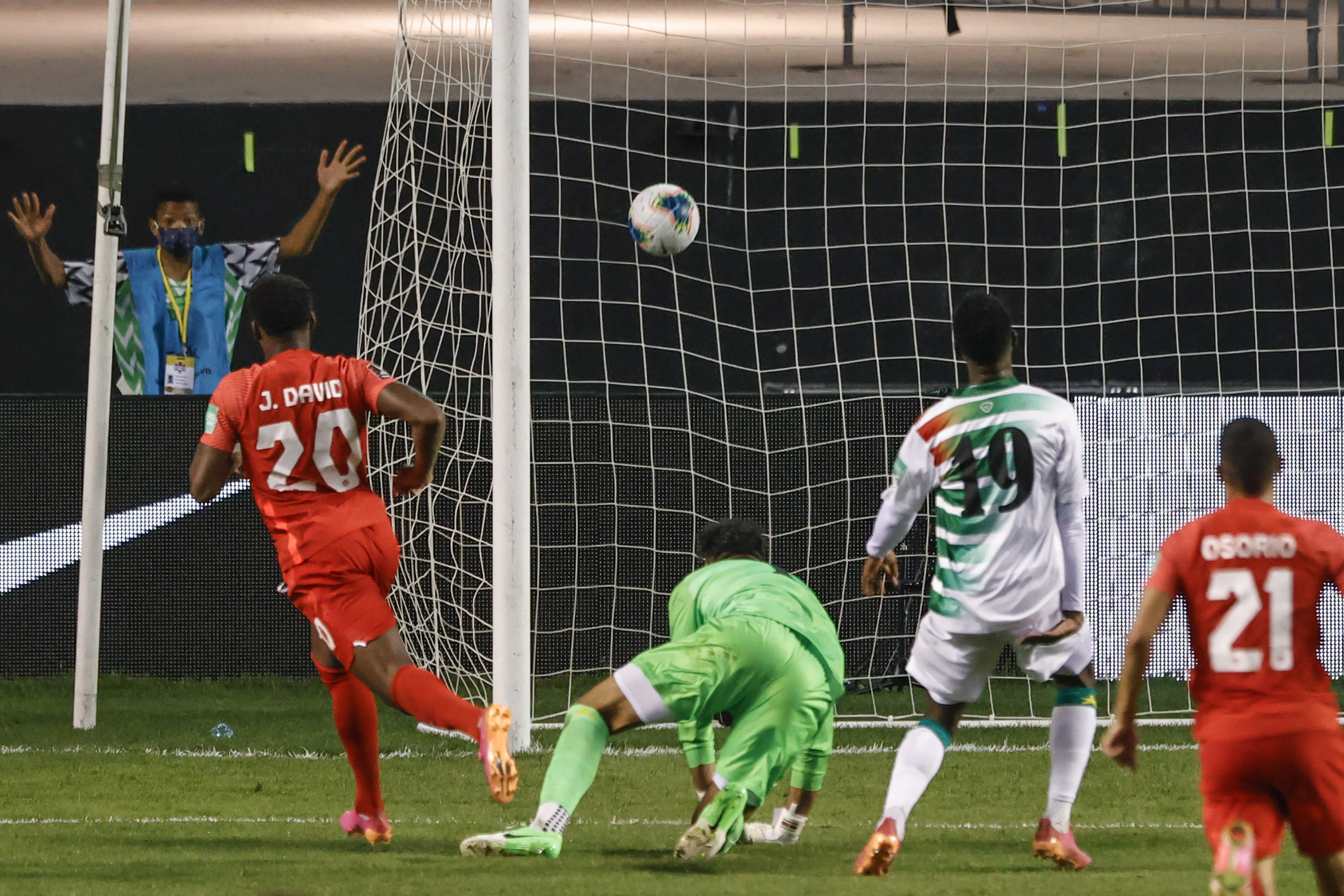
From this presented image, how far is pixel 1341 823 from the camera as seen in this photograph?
312cm

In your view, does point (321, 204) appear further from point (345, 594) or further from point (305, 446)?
point (345, 594)

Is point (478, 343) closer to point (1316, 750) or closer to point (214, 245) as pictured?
point (214, 245)

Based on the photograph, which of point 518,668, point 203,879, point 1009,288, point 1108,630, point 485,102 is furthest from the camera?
point 1009,288

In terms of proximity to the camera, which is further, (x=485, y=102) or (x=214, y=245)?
(x=214, y=245)

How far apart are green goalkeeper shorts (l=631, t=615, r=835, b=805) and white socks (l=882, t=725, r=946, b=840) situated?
34 centimetres

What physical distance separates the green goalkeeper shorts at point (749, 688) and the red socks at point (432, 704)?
0.48 meters

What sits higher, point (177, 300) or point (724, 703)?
point (177, 300)

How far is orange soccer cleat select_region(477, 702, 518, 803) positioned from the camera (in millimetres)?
4047

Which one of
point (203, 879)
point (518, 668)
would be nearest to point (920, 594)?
point (518, 668)

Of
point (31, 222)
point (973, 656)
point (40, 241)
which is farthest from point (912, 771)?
point (31, 222)

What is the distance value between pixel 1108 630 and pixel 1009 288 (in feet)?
8.45

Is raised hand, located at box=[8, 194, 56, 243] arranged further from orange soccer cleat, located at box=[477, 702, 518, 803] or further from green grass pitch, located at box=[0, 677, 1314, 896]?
orange soccer cleat, located at box=[477, 702, 518, 803]

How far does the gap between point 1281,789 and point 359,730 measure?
103 inches

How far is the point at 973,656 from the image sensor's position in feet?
14.5
